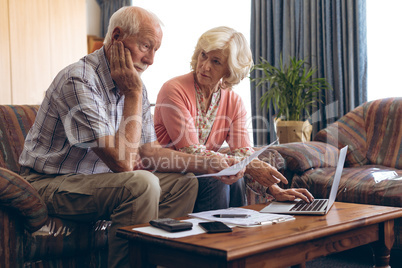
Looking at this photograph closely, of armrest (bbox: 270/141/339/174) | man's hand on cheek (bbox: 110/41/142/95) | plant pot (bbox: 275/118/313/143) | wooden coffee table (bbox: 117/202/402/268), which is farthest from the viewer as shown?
plant pot (bbox: 275/118/313/143)

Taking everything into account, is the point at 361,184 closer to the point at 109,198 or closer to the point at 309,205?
the point at 309,205

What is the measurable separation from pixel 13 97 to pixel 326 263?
8.38 feet

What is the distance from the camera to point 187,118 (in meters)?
1.92

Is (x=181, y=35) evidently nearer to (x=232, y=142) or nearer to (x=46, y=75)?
(x=46, y=75)

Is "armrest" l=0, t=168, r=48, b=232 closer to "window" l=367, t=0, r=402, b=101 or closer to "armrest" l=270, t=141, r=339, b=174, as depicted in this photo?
"armrest" l=270, t=141, r=339, b=174

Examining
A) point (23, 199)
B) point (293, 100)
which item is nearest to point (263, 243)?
point (23, 199)

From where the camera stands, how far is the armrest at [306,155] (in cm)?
245

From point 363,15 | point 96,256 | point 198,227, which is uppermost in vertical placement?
point 363,15

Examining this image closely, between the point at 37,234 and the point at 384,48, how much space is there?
2826 mm

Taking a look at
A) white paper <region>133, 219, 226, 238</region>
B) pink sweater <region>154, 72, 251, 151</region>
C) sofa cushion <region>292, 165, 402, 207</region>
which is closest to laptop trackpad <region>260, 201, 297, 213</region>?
white paper <region>133, 219, 226, 238</region>

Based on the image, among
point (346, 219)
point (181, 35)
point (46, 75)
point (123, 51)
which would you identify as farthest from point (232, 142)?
point (181, 35)

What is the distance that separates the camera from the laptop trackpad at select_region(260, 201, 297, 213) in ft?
4.68

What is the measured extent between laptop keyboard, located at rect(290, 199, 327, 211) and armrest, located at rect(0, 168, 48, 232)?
32.2 inches

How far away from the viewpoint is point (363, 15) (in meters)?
3.30
